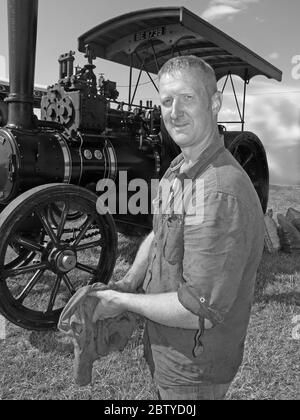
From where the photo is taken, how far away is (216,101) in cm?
137

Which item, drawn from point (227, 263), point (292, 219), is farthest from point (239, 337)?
point (292, 219)

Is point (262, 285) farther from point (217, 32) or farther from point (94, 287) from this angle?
point (94, 287)

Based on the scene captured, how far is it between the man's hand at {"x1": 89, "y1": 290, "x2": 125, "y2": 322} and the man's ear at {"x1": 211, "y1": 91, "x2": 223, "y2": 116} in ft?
2.21

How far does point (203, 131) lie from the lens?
1.36m

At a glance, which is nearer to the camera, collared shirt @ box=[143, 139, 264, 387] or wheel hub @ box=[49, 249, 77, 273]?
collared shirt @ box=[143, 139, 264, 387]

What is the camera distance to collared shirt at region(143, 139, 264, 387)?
1229 mm

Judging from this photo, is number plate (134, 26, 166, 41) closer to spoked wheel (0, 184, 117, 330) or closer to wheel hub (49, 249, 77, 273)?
spoked wheel (0, 184, 117, 330)

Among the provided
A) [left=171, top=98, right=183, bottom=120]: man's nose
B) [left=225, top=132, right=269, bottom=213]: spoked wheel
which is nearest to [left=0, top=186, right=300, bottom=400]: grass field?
[left=171, top=98, right=183, bottom=120]: man's nose

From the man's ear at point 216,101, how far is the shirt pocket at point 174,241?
14.7 inches

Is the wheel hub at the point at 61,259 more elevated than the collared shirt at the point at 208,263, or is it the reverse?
the collared shirt at the point at 208,263

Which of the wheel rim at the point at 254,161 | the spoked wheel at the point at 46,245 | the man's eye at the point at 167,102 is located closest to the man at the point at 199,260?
the man's eye at the point at 167,102

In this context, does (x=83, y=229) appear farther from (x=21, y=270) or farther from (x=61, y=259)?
(x=21, y=270)

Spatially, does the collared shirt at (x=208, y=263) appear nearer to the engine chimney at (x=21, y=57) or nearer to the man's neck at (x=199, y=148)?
the man's neck at (x=199, y=148)

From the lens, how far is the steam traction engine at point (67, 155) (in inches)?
136
